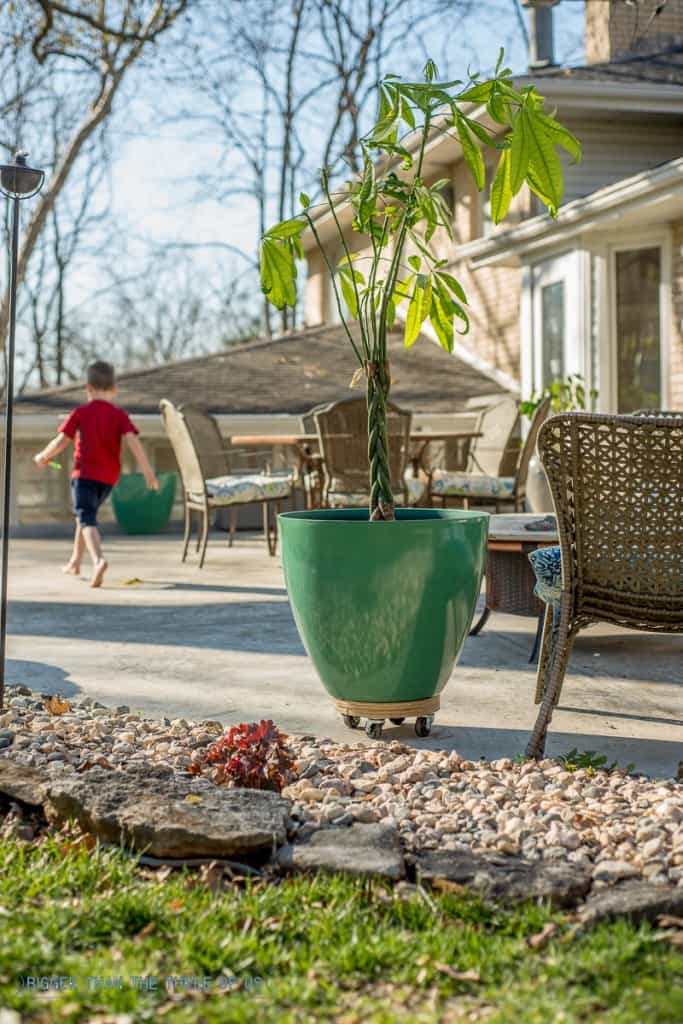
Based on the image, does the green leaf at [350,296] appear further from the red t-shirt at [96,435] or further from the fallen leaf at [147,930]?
the red t-shirt at [96,435]

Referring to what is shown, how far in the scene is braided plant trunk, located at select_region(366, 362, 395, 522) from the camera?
3.72 meters

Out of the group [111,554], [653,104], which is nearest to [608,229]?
[653,104]

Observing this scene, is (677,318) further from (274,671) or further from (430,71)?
(430,71)

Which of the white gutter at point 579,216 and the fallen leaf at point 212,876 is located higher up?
the white gutter at point 579,216

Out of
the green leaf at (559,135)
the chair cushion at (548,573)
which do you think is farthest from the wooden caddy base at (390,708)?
the green leaf at (559,135)

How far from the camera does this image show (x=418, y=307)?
147 inches

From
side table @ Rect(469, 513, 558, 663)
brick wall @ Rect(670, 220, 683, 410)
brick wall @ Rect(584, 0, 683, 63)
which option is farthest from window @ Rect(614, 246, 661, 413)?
side table @ Rect(469, 513, 558, 663)

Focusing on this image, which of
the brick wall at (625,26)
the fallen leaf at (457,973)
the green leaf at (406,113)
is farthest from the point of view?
the brick wall at (625,26)

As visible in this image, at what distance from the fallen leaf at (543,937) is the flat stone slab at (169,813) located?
639 millimetres

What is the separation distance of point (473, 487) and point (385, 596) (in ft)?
17.9

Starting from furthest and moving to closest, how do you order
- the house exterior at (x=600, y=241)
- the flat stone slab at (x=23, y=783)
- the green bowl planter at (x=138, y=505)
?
the green bowl planter at (x=138, y=505), the house exterior at (x=600, y=241), the flat stone slab at (x=23, y=783)

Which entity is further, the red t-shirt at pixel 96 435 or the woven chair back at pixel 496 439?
the woven chair back at pixel 496 439

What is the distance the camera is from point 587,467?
3.30 meters

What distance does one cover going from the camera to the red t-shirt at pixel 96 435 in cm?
761
